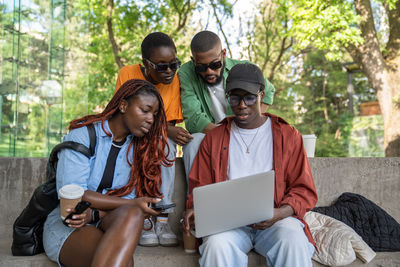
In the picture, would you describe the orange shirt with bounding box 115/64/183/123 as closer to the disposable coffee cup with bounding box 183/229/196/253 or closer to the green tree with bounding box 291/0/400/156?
the disposable coffee cup with bounding box 183/229/196/253

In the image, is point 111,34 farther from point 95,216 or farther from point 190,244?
point 95,216

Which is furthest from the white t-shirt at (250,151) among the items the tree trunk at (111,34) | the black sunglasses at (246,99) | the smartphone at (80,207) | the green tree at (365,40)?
the tree trunk at (111,34)

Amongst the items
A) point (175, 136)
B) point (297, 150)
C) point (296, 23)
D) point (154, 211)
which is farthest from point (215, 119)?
point (296, 23)

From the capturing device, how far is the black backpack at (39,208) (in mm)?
2488

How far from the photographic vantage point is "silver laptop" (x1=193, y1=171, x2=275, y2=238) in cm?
225

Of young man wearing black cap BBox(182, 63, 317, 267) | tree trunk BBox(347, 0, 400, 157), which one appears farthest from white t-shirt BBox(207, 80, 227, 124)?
tree trunk BBox(347, 0, 400, 157)

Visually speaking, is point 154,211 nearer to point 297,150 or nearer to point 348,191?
point 297,150

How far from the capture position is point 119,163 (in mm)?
2740

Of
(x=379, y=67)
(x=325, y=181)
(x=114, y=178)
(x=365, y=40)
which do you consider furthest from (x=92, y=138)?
(x=365, y=40)

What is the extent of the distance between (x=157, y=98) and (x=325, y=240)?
1.61m

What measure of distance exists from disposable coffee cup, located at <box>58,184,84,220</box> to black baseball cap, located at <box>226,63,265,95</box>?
50.1 inches

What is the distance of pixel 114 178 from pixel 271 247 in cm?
114

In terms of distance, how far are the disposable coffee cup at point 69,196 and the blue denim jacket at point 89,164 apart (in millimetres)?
251

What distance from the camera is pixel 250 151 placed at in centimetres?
294
